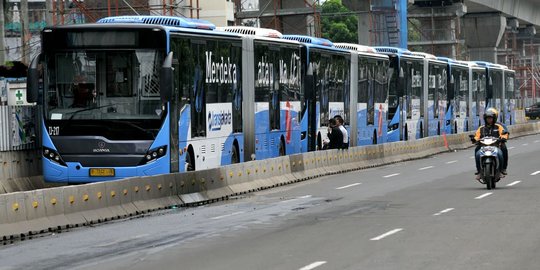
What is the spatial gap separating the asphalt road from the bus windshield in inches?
113

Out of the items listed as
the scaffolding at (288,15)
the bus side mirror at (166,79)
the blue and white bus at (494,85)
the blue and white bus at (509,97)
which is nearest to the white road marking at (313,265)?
the bus side mirror at (166,79)

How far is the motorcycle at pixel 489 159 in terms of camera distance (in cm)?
2672

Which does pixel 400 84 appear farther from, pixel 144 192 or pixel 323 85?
pixel 144 192

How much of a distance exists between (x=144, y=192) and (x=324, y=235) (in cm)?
731

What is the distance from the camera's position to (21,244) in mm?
18219

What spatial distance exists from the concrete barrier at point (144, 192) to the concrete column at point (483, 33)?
57749 millimetres

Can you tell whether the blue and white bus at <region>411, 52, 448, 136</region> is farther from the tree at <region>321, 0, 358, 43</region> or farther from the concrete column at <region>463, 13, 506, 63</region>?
the tree at <region>321, 0, 358, 43</region>

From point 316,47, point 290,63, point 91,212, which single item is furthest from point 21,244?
point 316,47

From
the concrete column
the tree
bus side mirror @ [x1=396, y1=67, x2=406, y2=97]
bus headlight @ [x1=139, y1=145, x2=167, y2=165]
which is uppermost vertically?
the tree

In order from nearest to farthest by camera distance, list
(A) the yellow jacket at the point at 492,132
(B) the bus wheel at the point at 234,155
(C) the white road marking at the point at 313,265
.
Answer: (C) the white road marking at the point at 313,265
(A) the yellow jacket at the point at 492,132
(B) the bus wheel at the point at 234,155

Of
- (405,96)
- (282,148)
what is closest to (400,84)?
(405,96)

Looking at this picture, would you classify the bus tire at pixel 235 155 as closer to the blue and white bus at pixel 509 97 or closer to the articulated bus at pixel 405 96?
the articulated bus at pixel 405 96

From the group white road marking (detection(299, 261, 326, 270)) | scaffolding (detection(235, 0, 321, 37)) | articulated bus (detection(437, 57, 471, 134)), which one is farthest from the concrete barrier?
scaffolding (detection(235, 0, 321, 37))

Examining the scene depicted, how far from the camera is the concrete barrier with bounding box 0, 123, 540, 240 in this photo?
64.9 ft
